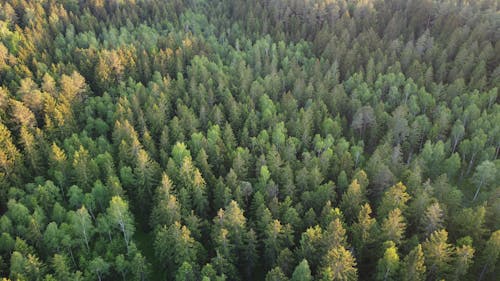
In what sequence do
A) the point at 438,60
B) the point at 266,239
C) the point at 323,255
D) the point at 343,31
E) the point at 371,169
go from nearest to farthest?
the point at 323,255
the point at 266,239
the point at 371,169
the point at 438,60
the point at 343,31

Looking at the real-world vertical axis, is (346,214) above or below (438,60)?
below

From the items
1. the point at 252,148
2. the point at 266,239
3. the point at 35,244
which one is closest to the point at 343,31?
the point at 252,148

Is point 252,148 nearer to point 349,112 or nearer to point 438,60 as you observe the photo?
point 349,112

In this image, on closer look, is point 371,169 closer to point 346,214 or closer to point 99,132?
point 346,214

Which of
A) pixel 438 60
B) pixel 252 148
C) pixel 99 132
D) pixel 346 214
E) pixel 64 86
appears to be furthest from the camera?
pixel 438 60

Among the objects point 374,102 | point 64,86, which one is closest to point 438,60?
point 374,102

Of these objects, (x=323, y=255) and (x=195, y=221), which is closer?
(x=323, y=255)
